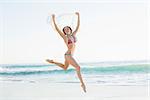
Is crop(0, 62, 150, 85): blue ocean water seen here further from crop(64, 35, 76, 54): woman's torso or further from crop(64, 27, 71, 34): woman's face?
crop(64, 27, 71, 34): woman's face

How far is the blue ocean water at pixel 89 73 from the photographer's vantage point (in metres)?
3.17

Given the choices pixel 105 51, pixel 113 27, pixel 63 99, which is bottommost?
pixel 63 99

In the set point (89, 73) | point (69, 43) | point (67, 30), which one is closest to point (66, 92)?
point (89, 73)

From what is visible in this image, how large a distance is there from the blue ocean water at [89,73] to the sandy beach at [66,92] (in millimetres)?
51

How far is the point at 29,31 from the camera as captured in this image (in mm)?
3180

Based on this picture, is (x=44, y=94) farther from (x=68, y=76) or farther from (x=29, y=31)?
(x=29, y=31)

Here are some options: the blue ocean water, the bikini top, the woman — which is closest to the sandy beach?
the blue ocean water

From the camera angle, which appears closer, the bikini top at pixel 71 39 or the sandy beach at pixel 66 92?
the bikini top at pixel 71 39

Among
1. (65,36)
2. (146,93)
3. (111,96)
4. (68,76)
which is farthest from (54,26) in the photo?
(146,93)

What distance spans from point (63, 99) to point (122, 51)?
68 centimetres

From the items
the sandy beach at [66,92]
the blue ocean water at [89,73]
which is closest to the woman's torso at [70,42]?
the blue ocean water at [89,73]

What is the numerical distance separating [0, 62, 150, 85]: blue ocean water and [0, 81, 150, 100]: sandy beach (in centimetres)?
5

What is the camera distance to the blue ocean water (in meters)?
3.17

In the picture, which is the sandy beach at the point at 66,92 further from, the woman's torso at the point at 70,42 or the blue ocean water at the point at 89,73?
the woman's torso at the point at 70,42
